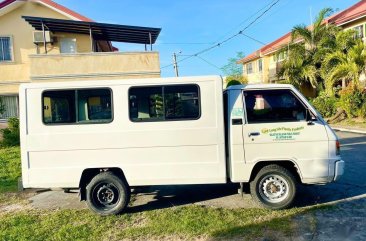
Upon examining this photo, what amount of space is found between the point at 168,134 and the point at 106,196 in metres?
1.53

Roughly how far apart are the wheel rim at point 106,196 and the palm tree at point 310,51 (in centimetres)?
1926

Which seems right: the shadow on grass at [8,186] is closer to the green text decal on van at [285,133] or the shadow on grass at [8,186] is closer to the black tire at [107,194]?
the black tire at [107,194]

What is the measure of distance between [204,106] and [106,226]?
241cm

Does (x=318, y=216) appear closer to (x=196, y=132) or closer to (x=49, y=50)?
(x=196, y=132)

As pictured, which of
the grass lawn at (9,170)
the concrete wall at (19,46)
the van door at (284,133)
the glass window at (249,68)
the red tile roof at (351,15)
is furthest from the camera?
the glass window at (249,68)

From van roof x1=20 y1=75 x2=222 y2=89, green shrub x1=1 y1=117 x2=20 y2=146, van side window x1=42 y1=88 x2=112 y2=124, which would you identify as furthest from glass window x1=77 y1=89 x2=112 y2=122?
green shrub x1=1 y1=117 x2=20 y2=146

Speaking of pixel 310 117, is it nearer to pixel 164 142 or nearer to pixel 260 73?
pixel 164 142

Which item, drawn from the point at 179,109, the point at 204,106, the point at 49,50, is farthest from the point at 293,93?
the point at 49,50

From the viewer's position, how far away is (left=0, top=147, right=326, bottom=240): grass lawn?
15.5 feet

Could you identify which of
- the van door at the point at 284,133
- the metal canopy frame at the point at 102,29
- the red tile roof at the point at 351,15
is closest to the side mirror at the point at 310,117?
the van door at the point at 284,133

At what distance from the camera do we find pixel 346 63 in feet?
59.6

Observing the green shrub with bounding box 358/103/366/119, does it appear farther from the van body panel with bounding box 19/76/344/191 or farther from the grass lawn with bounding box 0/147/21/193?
the grass lawn with bounding box 0/147/21/193

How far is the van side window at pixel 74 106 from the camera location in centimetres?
543

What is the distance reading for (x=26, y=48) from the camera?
17.6m
